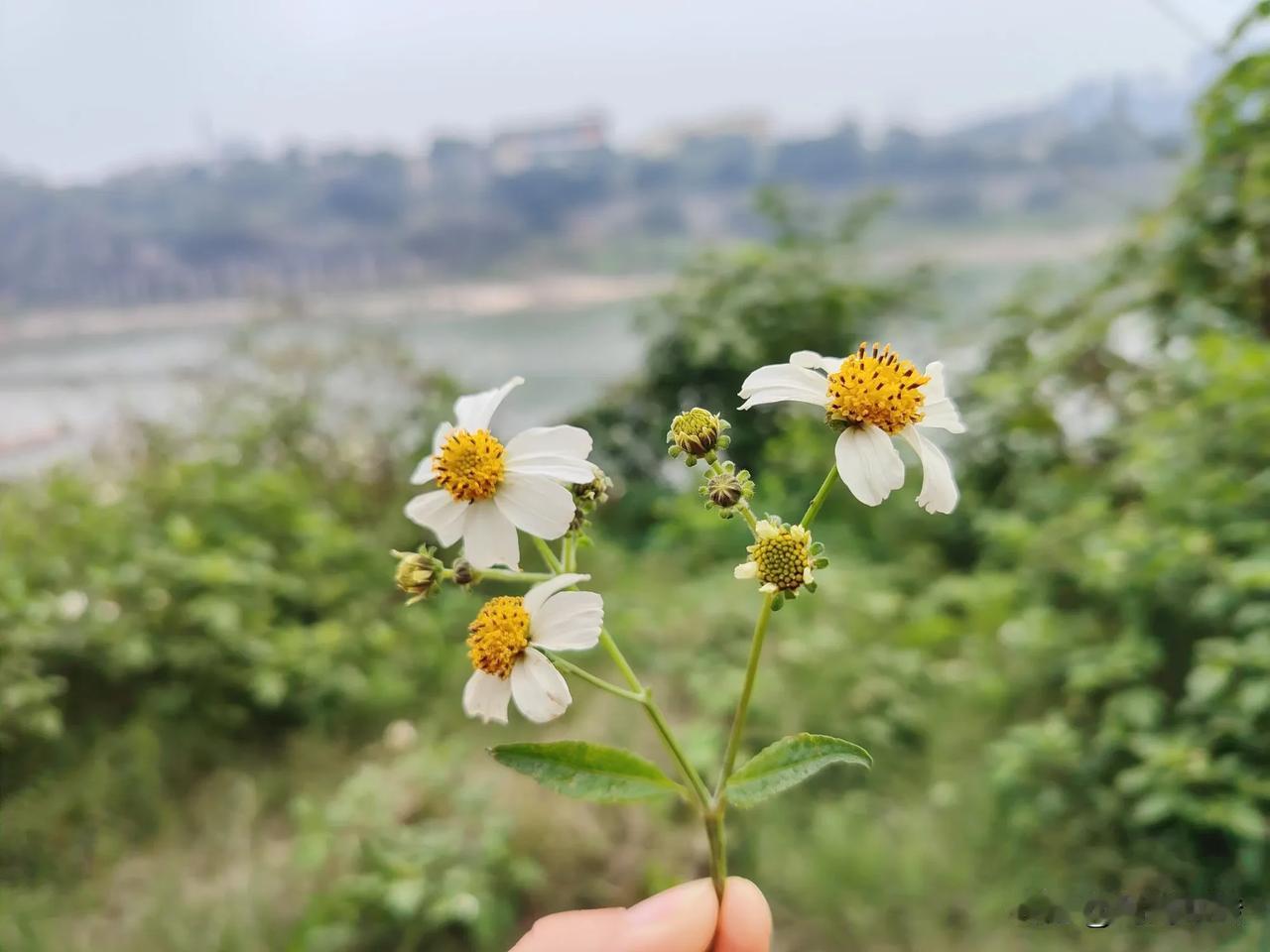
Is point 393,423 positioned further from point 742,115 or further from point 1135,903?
point 1135,903

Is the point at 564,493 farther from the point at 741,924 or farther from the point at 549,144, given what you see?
the point at 549,144

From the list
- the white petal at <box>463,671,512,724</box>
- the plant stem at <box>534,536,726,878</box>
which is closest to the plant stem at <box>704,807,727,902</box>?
the plant stem at <box>534,536,726,878</box>

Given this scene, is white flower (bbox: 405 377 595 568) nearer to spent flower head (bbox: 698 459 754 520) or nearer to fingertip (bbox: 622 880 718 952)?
spent flower head (bbox: 698 459 754 520)

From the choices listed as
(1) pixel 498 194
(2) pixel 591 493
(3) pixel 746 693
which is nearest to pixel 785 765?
(3) pixel 746 693

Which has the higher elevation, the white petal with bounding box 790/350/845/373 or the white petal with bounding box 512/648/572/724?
the white petal with bounding box 790/350/845/373

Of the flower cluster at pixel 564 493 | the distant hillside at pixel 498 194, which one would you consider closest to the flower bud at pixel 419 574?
the flower cluster at pixel 564 493

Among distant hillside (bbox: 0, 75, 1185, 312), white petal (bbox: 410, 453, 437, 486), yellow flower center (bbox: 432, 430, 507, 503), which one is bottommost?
white petal (bbox: 410, 453, 437, 486)
